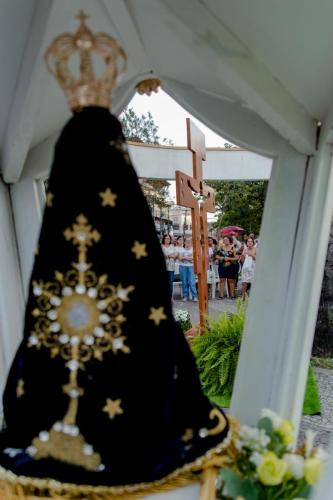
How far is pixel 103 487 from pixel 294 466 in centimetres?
52

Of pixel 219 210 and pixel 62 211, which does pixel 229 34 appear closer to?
pixel 62 211

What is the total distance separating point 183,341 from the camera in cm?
141

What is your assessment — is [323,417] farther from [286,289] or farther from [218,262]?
[218,262]

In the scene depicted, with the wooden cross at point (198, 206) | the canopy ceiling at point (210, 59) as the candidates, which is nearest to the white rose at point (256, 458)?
the canopy ceiling at point (210, 59)

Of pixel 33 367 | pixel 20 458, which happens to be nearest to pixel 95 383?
pixel 33 367

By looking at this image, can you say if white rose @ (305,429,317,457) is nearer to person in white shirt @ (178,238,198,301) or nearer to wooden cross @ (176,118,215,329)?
wooden cross @ (176,118,215,329)

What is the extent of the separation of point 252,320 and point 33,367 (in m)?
1.25

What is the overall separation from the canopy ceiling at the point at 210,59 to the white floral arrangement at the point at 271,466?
4.28 feet

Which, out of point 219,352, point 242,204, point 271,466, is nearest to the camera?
point 271,466

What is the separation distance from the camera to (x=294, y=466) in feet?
3.53

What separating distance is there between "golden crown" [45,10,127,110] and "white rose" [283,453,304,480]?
1.07 metres

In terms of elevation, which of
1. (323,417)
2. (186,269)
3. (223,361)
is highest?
(186,269)

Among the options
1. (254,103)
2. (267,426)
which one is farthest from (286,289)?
(267,426)

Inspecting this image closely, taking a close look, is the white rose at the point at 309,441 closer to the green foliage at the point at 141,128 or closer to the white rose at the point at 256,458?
the white rose at the point at 256,458
